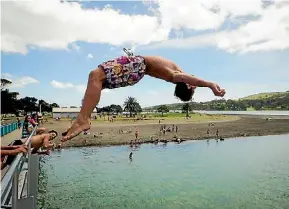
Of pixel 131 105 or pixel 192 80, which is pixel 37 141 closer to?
pixel 192 80

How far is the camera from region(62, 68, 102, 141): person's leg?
225cm

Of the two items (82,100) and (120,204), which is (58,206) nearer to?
(120,204)

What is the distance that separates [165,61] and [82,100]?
602mm

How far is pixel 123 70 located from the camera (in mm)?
2260

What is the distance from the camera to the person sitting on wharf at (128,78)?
225 cm

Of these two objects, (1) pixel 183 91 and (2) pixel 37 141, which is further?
(2) pixel 37 141

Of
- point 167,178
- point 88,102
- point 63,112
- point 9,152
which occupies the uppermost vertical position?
point 63,112

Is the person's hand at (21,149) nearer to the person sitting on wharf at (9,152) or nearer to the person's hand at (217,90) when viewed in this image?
the person sitting on wharf at (9,152)

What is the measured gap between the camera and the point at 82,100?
2.34 metres

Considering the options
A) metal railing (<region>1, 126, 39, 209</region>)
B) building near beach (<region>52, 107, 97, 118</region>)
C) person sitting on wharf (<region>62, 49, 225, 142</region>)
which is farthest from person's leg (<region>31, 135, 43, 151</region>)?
building near beach (<region>52, 107, 97, 118</region>)

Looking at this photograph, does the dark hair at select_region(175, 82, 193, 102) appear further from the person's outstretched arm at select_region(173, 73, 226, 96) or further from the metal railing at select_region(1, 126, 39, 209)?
the metal railing at select_region(1, 126, 39, 209)

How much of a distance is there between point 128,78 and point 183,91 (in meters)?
0.39

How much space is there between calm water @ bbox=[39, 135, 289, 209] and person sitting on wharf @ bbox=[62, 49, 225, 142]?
15.7 meters

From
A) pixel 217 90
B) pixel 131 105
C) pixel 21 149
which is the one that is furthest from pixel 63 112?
pixel 217 90
